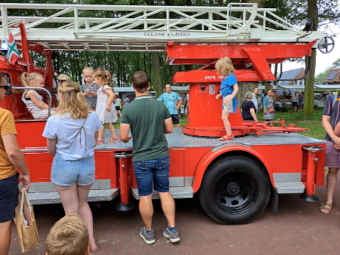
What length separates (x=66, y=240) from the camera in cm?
144

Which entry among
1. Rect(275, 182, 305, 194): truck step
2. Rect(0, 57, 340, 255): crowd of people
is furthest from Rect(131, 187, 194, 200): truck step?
Rect(275, 182, 305, 194): truck step

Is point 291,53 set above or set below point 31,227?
above

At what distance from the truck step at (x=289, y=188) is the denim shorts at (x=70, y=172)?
94.7 inches

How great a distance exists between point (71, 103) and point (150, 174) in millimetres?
1135

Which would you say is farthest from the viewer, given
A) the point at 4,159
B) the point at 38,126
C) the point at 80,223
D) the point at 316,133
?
the point at 316,133

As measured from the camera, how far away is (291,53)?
4.13 m

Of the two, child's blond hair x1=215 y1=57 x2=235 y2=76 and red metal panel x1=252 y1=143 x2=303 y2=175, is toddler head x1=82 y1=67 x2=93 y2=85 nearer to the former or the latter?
child's blond hair x1=215 y1=57 x2=235 y2=76

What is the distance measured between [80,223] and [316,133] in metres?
10.2

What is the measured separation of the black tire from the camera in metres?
3.48

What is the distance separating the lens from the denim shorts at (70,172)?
8.58 ft

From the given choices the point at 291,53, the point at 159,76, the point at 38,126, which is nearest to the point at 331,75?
the point at 159,76

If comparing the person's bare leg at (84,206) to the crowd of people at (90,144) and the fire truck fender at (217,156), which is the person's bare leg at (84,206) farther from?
the fire truck fender at (217,156)

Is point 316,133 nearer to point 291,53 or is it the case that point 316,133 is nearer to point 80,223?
point 291,53

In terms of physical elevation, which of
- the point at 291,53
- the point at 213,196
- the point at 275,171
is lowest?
the point at 213,196
